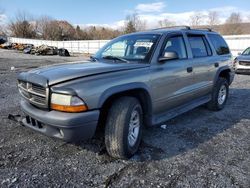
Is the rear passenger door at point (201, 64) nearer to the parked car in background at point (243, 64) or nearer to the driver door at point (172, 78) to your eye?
the driver door at point (172, 78)

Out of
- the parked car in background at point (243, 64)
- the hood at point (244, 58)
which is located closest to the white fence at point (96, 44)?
the hood at point (244, 58)

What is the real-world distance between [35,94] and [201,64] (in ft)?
10.8

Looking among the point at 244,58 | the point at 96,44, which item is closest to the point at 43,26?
the point at 96,44

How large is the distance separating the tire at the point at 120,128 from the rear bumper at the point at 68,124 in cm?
29

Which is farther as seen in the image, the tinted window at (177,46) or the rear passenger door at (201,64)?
the rear passenger door at (201,64)

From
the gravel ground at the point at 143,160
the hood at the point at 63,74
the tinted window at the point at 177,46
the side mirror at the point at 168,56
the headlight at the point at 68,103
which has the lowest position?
the gravel ground at the point at 143,160

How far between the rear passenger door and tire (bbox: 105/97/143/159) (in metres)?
1.89

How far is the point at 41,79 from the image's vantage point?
301 cm

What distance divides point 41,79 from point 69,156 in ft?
3.91

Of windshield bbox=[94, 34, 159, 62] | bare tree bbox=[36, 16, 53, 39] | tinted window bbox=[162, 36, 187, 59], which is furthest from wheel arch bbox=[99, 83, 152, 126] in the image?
bare tree bbox=[36, 16, 53, 39]

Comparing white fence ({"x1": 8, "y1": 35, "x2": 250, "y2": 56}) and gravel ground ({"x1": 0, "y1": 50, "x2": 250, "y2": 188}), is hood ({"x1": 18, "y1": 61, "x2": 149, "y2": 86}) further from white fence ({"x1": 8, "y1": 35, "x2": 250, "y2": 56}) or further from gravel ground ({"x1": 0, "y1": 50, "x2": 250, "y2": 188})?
white fence ({"x1": 8, "y1": 35, "x2": 250, "y2": 56})

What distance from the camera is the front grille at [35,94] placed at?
9.70 feet

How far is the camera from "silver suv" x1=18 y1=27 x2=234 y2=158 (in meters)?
2.83

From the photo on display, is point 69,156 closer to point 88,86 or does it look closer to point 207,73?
point 88,86
